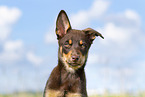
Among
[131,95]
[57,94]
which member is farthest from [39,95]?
[57,94]

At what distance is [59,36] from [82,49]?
2.31ft

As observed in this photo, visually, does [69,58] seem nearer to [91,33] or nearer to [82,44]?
[82,44]

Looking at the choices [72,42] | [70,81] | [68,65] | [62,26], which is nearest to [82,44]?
[72,42]

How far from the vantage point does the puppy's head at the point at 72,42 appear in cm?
604

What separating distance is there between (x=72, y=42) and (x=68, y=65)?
0.54 metres

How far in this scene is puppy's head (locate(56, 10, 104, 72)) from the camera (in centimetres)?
A: 604

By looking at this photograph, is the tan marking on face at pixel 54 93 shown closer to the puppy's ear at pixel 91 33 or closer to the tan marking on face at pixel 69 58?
the tan marking on face at pixel 69 58

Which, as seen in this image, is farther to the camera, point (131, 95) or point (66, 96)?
point (131, 95)

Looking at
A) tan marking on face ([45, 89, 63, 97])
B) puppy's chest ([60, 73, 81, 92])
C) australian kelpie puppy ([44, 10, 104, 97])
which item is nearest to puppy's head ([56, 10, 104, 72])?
australian kelpie puppy ([44, 10, 104, 97])

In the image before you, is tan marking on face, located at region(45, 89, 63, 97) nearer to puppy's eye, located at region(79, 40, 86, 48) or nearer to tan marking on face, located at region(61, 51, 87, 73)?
tan marking on face, located at region(61, 51, 87, 73)

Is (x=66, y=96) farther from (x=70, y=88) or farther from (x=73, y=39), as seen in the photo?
(x=73, y=39)

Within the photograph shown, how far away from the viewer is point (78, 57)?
234 inches

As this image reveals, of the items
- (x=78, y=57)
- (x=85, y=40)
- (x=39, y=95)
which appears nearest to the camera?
(x=78, y=57)

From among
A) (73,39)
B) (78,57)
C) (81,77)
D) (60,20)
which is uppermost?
(60,20)
